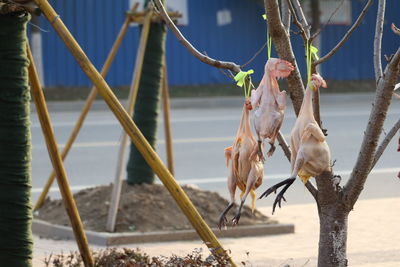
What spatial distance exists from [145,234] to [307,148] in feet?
15.0

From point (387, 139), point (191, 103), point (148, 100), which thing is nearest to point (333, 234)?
point (387, 139)

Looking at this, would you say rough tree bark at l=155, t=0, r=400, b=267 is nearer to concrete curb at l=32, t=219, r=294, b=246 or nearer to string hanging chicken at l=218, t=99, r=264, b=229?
string hanging chicken at l=218, t=99, r=264, b=229

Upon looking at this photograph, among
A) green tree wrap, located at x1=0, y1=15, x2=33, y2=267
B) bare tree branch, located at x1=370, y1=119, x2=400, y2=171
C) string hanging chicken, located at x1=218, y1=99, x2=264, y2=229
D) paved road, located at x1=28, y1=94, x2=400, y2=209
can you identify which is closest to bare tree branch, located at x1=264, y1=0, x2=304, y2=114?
bare tree branch, located at x1=370, y1=119, x2=400, y2=171

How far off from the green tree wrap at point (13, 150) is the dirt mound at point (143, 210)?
113 inches

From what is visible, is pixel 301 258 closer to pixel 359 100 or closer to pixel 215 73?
pixel 359 100

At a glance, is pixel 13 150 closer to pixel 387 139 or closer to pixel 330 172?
pixel 330 172

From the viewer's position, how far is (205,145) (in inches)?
607

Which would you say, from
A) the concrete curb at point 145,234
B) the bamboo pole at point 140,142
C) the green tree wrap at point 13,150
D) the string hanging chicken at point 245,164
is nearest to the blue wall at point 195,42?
the concrete curb at point 145,234

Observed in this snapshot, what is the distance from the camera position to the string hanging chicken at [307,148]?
3572mm

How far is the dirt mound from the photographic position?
27.2ft

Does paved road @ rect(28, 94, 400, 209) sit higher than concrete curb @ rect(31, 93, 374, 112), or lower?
higher

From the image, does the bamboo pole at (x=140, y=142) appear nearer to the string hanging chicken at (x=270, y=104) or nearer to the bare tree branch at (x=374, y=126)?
the bare tree branch at (x=374, y=126)

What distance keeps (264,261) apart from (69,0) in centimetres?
1775

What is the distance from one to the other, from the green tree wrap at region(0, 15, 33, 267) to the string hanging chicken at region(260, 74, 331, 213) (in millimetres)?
2124
